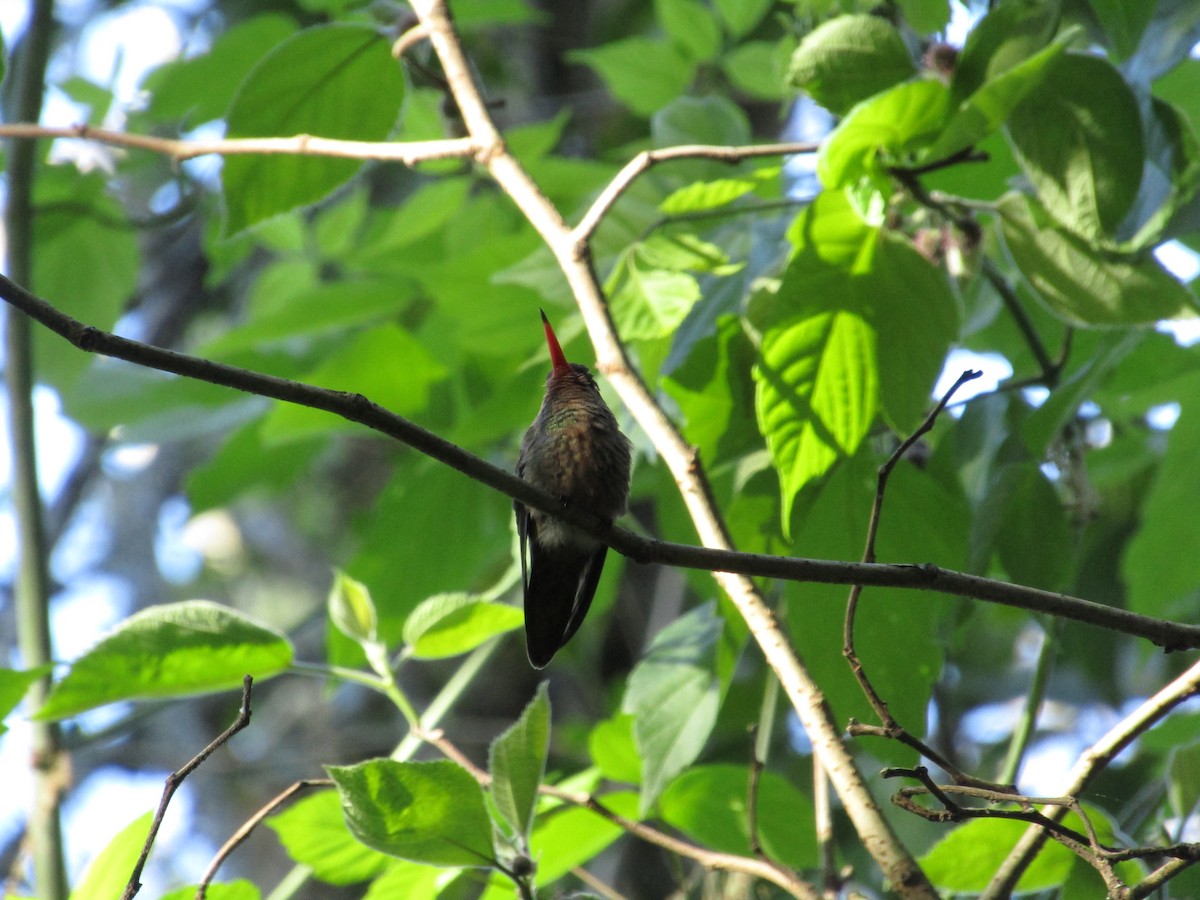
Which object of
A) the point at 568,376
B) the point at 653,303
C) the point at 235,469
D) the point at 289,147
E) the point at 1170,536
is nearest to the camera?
the point at 653,303

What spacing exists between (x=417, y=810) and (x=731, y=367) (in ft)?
3.21

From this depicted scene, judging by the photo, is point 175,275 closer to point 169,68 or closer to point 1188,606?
point 169,68

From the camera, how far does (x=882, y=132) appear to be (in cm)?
174

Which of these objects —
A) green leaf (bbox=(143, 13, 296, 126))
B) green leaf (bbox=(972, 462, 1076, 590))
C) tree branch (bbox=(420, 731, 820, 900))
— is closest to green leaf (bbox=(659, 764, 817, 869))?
tree branch (bbox=(420, 731, 820, 900))

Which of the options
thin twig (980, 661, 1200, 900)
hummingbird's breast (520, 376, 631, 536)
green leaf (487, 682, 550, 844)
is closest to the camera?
thin twig (980, 661, 1200, 900)

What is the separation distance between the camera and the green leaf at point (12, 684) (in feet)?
6.08

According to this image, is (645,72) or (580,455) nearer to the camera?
(580,455)

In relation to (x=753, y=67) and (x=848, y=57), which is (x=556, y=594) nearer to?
(x=848, y=57)

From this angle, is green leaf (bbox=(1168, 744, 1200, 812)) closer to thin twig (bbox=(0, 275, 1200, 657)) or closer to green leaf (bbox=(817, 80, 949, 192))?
thin twig (bbox=(0, 275, 1200, 657))

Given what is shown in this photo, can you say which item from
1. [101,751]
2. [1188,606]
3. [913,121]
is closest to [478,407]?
[913,121]

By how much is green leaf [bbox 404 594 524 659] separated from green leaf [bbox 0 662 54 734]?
2.01 ft

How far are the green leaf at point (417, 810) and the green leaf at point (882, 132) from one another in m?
1.09

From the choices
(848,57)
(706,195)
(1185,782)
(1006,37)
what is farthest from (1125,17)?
(1185,782)

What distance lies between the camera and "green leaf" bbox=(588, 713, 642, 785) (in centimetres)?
238
